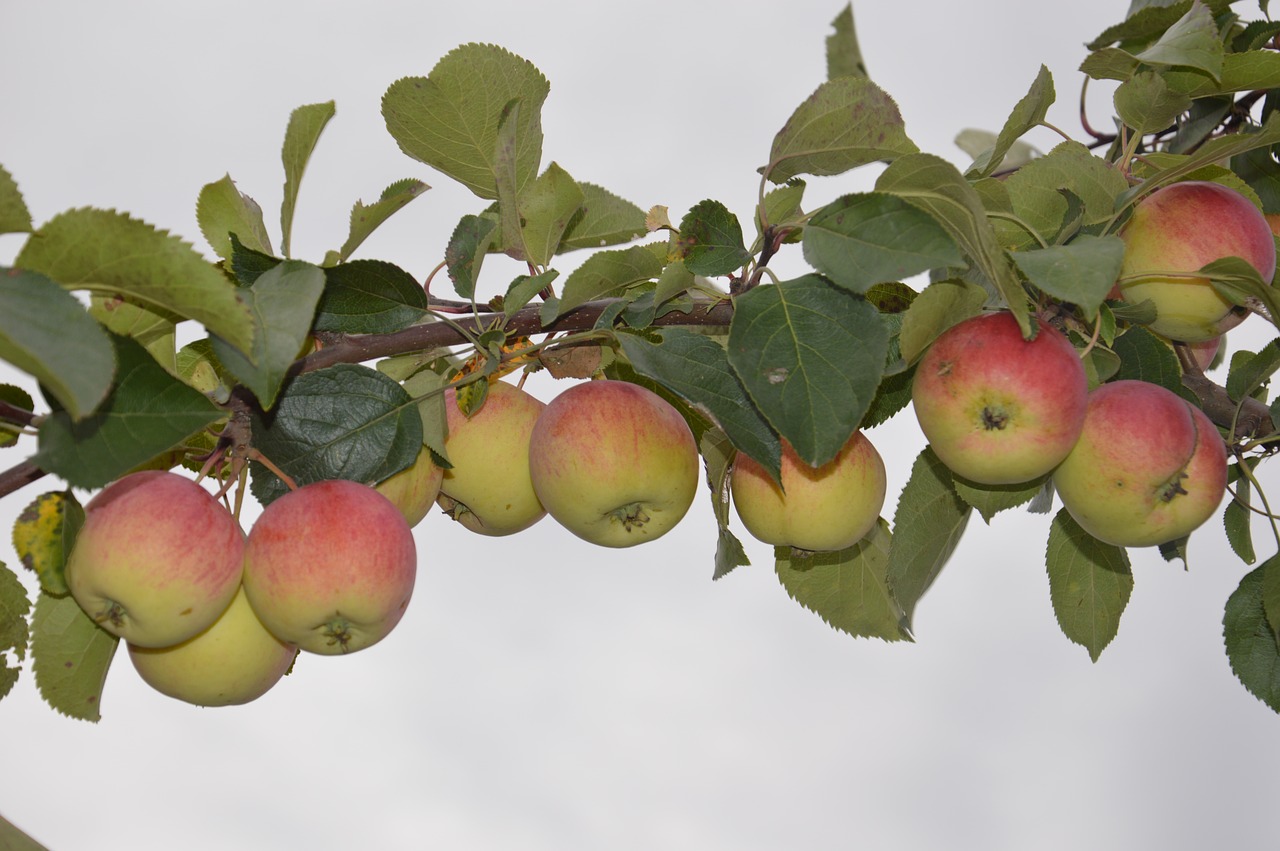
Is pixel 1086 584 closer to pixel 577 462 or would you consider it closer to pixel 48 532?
pixel 577 462

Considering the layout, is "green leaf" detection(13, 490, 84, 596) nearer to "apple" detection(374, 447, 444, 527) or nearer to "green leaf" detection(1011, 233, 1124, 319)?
"apple" detection(374, 447, 444, 527)

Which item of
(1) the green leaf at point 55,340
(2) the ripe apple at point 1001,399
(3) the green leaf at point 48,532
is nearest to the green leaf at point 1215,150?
(2) the ripe apple at point 1001,399

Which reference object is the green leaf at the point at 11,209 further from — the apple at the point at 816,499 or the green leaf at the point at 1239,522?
the green leaf at the point at 1239,522

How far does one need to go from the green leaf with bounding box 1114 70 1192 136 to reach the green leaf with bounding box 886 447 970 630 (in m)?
0.62

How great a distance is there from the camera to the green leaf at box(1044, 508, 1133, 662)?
1704 mm

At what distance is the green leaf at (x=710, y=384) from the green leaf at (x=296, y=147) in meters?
0.48

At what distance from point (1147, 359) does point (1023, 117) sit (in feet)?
1.29

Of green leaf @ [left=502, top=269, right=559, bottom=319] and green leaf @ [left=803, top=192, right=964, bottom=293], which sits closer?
green leaf @ [left=803, top=192, right=964, bottom=293]

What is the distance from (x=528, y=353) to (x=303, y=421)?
0.34 meters

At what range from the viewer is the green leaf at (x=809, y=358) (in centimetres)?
125

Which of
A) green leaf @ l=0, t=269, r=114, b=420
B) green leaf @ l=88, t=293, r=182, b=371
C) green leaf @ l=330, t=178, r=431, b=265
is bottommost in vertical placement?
green leaf @ l=0, t=269, r=114, b=420

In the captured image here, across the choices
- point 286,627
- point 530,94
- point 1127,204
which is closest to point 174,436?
point 286,627

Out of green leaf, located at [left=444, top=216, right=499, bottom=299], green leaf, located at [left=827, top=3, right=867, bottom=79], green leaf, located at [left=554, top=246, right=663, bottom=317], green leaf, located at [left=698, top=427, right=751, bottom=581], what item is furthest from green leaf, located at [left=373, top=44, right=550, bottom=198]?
green leaf, located at [left=827, top=3, right=867, bottom=79]

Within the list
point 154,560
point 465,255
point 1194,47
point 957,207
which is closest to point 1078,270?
point 957,207
